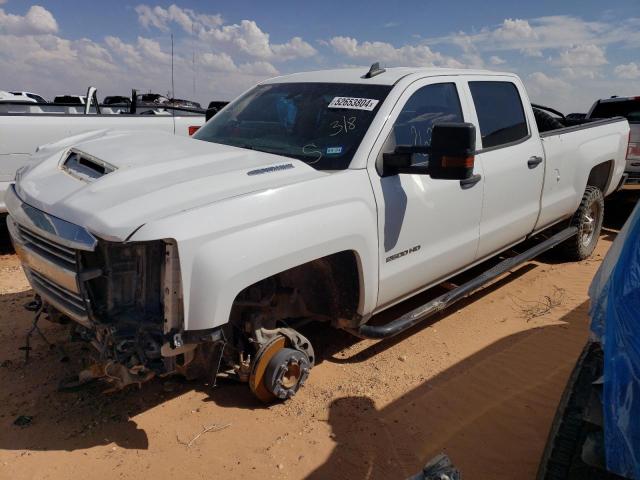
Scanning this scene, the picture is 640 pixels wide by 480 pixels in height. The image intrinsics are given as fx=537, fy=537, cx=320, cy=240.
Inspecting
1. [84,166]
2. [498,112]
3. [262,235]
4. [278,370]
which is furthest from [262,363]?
[498,112]

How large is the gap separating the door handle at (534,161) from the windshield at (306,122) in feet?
5.44

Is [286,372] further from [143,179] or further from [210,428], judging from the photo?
[143,179]

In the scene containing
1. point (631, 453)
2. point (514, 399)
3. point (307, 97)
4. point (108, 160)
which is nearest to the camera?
point (631, 453)

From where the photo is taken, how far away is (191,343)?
2.57 meters

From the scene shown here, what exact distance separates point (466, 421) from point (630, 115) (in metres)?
7.28

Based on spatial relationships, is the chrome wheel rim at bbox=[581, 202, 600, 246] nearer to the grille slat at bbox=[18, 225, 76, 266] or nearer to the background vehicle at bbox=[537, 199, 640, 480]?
the background vehicle at bbox=[537, 199, 640, 480]

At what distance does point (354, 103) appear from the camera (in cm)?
353

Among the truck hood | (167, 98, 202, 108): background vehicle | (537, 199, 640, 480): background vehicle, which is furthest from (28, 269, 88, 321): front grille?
(167, 98, 202, 108): background vehicle

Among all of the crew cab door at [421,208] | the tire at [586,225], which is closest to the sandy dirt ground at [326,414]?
the crew cab door at [421,208]

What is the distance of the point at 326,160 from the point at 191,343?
136 cm

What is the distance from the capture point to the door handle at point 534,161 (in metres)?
4.49

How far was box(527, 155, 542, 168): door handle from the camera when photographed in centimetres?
449

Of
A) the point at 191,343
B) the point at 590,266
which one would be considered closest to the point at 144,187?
the point at 191,343

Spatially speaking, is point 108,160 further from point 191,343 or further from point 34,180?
point 191,343
